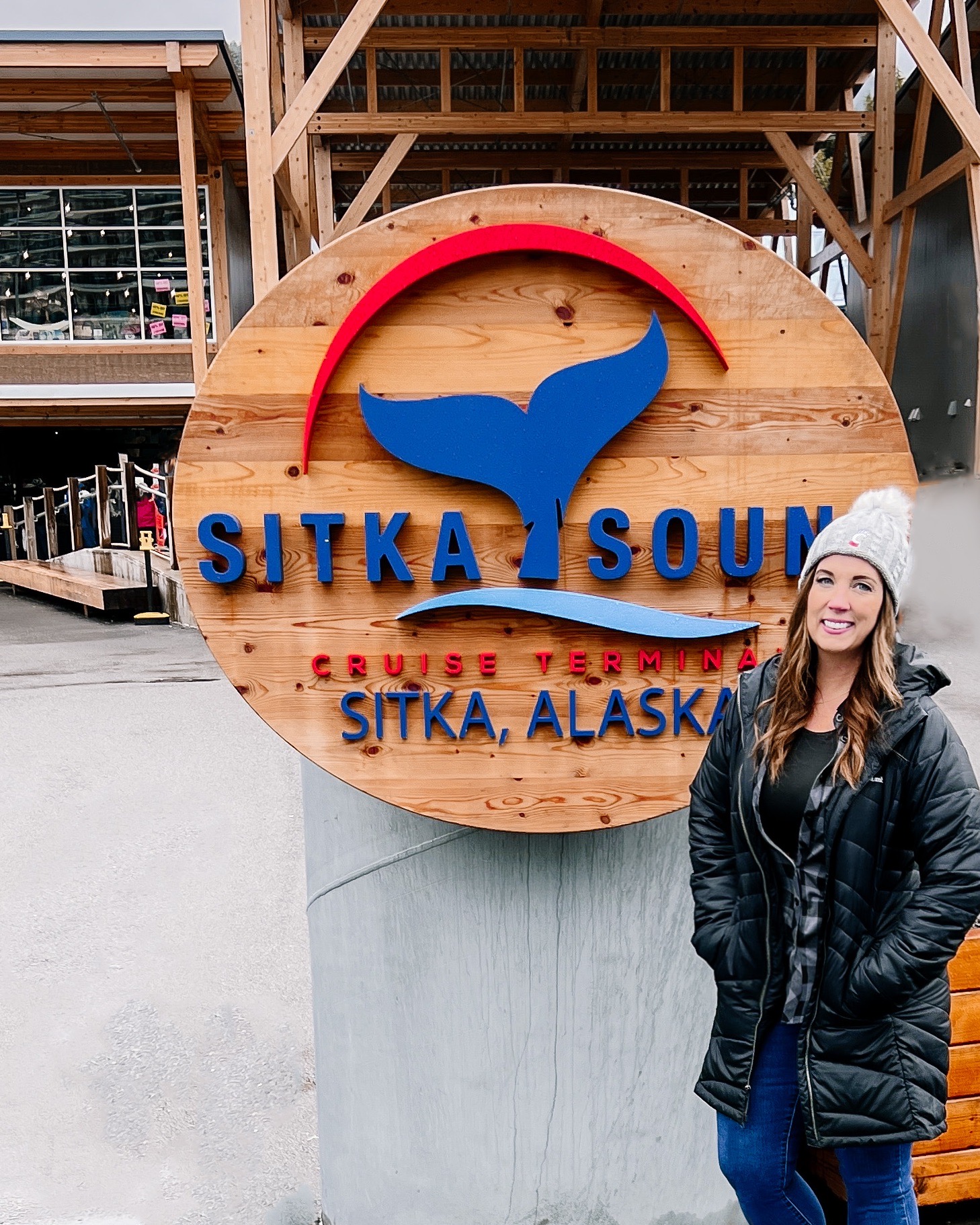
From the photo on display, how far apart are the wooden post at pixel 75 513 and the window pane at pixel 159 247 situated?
12.9 ft

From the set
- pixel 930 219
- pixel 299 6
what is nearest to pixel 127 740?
pixel 299 6

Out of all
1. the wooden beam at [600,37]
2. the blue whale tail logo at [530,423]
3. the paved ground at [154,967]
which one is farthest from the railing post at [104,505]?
the blue whale tail logo at [530,423]

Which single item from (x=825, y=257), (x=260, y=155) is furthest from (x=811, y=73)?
(x=825, y=257)

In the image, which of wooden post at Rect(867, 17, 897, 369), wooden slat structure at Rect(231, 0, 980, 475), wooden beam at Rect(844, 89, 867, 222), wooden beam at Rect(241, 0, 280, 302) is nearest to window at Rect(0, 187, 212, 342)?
wooden slat structure at Rect(231, 0, 980, 475)

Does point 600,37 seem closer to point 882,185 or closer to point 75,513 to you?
point 882,185

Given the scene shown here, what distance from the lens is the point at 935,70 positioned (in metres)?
7.56

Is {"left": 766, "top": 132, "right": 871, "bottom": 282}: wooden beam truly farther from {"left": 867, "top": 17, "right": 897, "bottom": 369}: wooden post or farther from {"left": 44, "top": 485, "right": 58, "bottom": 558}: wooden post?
{"left": 44, "top": 485, "right": 58, "bottom": 558}: wooden post

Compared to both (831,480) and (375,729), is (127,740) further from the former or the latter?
(831,480)

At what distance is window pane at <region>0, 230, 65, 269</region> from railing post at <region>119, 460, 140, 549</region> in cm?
399

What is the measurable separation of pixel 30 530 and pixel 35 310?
4.42m

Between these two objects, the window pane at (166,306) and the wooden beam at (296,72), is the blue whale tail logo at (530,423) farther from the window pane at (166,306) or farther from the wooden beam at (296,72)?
the window pane at (166,306)

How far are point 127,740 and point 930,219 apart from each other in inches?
450

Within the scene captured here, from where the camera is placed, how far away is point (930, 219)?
13.1m

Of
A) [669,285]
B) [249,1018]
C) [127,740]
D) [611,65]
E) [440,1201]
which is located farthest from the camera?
[611,65]
